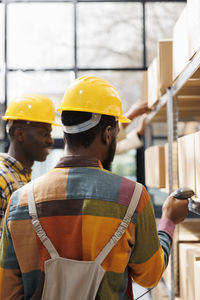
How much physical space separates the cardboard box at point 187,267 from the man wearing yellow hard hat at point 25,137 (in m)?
1.10

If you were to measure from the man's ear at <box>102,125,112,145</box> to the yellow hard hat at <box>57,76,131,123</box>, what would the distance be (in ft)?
0.23

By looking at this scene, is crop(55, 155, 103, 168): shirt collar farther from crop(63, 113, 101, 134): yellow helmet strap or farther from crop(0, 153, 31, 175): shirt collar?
crop(0, 153, 31, 175): shirt collar

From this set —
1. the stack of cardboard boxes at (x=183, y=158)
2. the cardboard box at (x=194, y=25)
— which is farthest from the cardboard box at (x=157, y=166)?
the cardboard box at (x=194, y=25)

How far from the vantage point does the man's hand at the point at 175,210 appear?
5.12ft

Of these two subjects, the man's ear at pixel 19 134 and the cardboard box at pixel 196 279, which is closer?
the cardboard box at pixel 196 279

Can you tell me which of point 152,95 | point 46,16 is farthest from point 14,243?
point 46,16

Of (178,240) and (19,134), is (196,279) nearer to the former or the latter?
(178,240)

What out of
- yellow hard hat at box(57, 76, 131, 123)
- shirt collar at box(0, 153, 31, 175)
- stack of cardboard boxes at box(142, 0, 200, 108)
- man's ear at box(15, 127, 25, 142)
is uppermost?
stack of cardboard boxes at box(142, 0, 200, 108)

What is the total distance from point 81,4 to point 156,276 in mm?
4289

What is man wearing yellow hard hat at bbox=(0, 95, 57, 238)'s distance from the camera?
231 cm

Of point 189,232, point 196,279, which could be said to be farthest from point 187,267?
point 189,232

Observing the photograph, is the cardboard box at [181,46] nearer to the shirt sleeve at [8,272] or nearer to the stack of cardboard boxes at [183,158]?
the stack of cardboard boxes at [183,158]

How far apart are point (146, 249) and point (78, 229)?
26 cm

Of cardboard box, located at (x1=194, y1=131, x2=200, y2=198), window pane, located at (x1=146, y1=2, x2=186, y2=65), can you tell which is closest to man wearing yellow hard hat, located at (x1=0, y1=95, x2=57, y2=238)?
cardboard box, located at (x1=194, y1=131, x2=200, y2=198)
